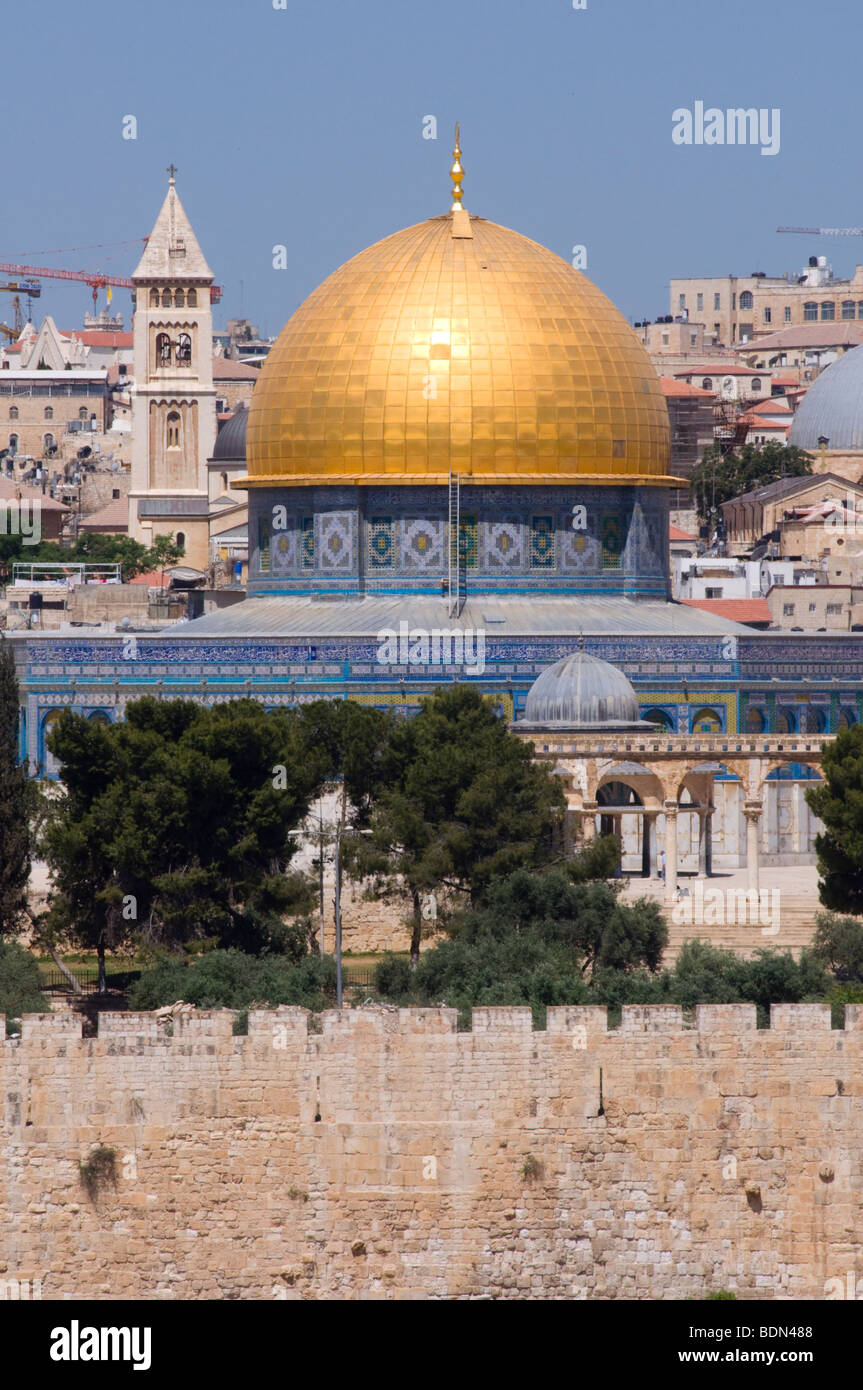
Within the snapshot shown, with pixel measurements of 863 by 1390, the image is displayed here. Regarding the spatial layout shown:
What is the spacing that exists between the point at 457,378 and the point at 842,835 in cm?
1486

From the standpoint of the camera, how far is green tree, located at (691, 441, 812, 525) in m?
84.2

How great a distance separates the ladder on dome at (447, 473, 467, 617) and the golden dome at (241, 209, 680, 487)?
23 centimetres

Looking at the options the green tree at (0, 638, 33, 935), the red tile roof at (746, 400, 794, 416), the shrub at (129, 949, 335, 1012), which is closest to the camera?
the shrub at (129, 949, 335, 1012)

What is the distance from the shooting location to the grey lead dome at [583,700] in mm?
43219

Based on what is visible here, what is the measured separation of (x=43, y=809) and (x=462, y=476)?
13.9m

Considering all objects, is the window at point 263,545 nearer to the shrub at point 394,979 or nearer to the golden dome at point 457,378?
the golden dome at point 457,378

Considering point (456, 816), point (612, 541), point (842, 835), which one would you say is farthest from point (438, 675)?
point (842, 835)

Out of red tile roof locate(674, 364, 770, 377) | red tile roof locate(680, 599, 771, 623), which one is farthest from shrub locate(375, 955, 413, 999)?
red tile roof locate(674, 364, 770, 377)

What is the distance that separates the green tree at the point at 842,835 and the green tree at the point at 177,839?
5.27m

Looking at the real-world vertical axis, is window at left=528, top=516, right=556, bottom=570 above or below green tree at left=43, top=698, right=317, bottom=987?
above

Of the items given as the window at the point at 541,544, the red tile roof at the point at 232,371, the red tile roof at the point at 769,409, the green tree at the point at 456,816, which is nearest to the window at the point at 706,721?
the window at the point at 541,544

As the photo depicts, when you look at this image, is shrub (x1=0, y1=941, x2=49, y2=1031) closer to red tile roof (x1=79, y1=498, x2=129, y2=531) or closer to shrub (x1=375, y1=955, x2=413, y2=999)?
shrub (x1=375, y1=955, x2=413, y2=999)
